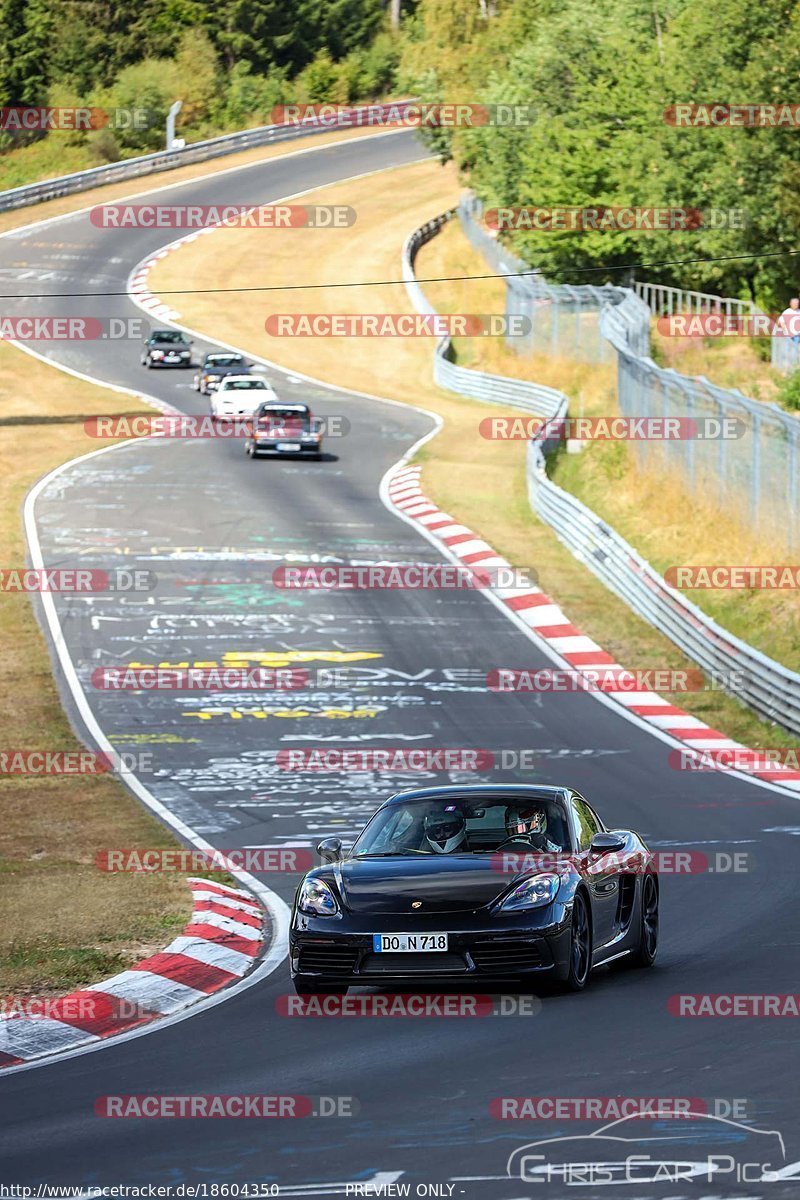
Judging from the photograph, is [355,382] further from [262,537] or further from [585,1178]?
[585,1178]

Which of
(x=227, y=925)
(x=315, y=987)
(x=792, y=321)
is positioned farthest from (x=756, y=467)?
(x=315, y=987)

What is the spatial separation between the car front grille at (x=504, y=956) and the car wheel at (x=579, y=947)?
337 mm

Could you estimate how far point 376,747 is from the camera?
24.0 metres

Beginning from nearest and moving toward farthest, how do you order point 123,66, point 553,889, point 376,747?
1. point 553,889
2. point 376,747
3. point 123,66

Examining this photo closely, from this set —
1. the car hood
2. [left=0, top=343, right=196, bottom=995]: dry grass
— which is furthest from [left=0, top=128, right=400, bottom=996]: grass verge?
the car hood

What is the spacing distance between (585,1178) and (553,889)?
389 centimetres

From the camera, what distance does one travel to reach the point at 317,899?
1116 cm

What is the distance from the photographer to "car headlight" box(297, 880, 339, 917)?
11.0 m

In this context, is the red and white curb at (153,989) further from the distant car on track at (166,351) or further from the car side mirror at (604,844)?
the distant car on track at (166,351)

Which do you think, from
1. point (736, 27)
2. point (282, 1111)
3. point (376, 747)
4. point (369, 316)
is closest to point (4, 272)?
point (369, 316)

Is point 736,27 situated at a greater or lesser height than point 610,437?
greater

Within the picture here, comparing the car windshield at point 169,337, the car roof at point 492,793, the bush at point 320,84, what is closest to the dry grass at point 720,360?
the car windshield at point 169,337

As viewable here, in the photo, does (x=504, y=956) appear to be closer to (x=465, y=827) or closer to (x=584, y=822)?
(x=465, y=827)

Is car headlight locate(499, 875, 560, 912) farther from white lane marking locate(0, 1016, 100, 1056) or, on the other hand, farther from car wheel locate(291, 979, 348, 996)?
white lane marking locate(0, 1016, 100, 1056)
